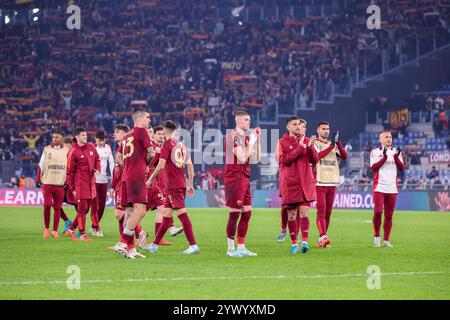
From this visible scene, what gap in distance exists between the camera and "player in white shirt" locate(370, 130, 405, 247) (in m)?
17.9

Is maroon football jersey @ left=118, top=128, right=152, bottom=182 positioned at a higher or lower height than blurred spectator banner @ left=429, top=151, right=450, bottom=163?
higher

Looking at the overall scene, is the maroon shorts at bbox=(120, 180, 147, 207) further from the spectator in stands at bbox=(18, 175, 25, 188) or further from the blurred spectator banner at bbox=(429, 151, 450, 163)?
the spectator in stands at bbox=(18, 175, 25, 188)

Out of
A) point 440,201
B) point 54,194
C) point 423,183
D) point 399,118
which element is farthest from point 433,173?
point 54,194

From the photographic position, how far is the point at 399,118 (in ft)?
154

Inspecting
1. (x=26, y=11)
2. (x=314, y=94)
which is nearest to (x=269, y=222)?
(x=314, y=94)

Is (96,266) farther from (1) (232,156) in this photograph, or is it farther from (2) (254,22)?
(2) (254,22)

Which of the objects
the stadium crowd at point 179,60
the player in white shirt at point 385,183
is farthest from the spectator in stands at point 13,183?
the player in white shirt at point 385,183

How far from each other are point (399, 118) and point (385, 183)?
98.0 ft

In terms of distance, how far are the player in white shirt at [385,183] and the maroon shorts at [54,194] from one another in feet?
24.7

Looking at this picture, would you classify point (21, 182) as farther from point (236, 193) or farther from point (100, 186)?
point (236, 193)

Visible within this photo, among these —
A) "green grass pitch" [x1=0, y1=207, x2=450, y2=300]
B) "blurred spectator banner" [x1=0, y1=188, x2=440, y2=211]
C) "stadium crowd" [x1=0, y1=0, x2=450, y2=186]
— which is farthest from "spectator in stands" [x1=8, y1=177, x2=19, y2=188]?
"green grass pitch" [x1=0, y1=207, x2=450, y2=300]

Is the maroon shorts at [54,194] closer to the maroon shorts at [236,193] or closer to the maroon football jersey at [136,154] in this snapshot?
the maroon football jersey at [136,154]

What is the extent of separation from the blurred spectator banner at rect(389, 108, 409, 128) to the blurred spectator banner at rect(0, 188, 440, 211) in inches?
327

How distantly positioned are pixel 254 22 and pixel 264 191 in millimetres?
18895
